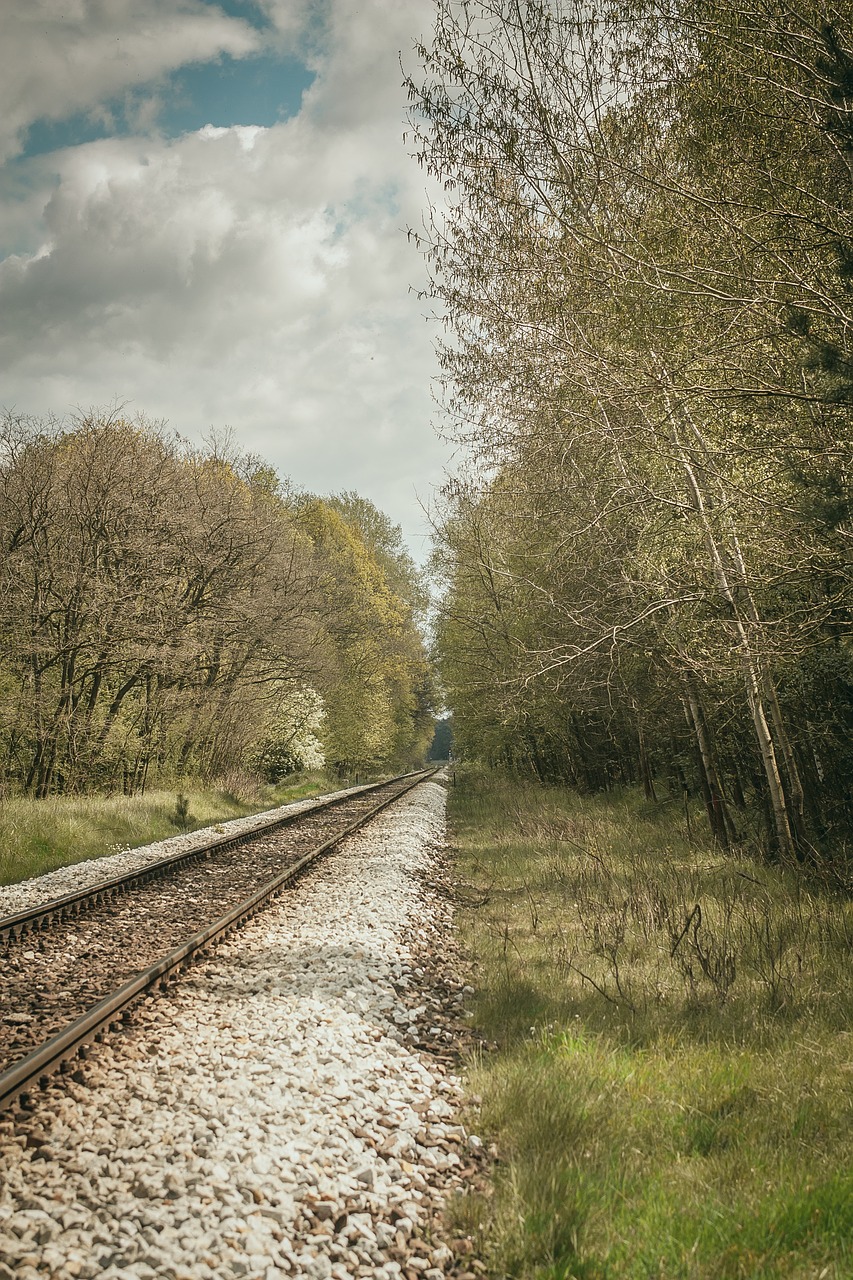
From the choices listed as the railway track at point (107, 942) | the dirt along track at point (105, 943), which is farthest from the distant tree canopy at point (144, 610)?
the dirt along track at point (105, 943)

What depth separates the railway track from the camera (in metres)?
4.59

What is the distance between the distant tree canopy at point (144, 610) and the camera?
17.0m

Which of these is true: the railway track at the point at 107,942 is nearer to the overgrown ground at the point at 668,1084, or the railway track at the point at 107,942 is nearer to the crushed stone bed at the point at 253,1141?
the crushed stone bed at the point at 253,1141

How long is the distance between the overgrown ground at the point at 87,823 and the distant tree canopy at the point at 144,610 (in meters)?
1.61

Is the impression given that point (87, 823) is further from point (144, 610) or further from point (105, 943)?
point (105, 943)

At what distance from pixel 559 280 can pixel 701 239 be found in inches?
46.7

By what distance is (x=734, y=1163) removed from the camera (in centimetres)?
330

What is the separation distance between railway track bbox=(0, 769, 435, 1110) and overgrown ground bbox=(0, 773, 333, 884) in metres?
2.30

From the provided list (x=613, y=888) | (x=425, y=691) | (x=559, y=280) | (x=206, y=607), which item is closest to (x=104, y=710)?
(x=206, y=607)

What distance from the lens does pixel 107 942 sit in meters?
7.05

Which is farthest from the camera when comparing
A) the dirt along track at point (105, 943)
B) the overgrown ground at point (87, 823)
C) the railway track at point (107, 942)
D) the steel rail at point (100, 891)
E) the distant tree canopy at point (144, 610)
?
the distant tree canopy at point (144, 610)

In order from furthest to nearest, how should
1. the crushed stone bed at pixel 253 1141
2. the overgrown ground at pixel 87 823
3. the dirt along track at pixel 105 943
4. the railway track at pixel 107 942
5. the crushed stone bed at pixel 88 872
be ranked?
1. the overgrown ground at pixel 87 823
2. the crushed stone bed at pixel 88 872
3. the dirt along track at pixel 105 943
4. the railway track at pixel 107 942
5. the crushed stone bed at pixel 253 1141

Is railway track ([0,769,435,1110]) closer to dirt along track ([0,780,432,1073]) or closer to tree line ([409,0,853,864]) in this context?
dirt along track ([0,780,432,1073])

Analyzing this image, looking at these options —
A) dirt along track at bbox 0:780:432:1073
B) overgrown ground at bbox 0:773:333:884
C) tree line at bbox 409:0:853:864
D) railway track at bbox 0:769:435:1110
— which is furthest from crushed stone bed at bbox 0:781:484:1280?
overgrown ground at bbox 0:773:333:884
